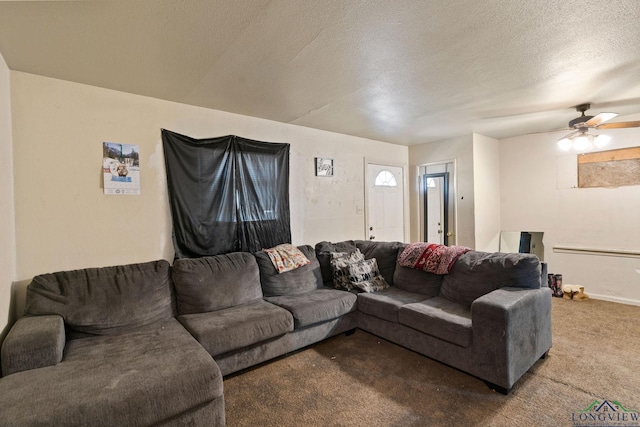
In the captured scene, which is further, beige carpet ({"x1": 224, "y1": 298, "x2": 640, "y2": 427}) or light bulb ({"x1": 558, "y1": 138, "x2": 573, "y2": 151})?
light bulb ({"x1": 558, "y1": 138, "x2": 573, "y2": 151})

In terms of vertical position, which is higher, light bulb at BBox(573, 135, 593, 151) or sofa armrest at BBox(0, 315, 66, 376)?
light bulb at BBox(573, 135, 593, 151)

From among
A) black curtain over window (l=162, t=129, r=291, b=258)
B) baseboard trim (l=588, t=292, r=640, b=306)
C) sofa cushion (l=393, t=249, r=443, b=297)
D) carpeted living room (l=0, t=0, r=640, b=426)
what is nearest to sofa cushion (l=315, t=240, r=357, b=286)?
carpeted living room (l=0, t=0, r=640, b=426)

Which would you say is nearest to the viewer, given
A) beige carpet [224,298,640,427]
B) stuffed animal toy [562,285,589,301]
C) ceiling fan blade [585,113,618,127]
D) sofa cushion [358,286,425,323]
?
beige carpet [224,298,640,427]

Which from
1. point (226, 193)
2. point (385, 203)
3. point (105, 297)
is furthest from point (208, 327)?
point (385, 203)

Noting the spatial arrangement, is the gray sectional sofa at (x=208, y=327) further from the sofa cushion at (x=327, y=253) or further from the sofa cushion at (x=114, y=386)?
the sofa cushion at (x=327, y=253)

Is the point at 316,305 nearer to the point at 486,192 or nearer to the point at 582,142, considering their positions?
the point at 582,142

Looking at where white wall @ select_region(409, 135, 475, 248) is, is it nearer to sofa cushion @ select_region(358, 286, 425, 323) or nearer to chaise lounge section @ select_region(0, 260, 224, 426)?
sofa cushion @ select_region(358, 286, 425, 323)

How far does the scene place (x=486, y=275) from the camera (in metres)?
2.61

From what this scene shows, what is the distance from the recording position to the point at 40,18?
161 cm

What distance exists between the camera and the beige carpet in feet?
5.99

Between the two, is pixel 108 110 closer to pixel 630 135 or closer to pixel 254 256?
pixel 254 256

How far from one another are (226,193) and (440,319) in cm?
234

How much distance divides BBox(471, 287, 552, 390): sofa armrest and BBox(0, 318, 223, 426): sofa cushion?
175 centimetres

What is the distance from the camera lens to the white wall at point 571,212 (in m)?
3.75
